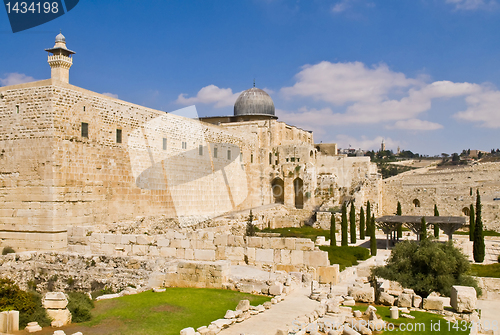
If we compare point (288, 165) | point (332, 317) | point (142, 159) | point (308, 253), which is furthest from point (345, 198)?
point (332, 317)

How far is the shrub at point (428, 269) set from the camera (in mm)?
11078

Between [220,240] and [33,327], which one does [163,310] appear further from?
[220,240]

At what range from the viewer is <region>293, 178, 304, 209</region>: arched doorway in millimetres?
33219

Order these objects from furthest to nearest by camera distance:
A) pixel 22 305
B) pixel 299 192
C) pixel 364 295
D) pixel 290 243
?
pixel 299 192, pixel 290 243, pixel 364 295, pixel 22 305

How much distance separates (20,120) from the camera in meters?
14.4

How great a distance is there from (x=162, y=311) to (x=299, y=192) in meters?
26.3

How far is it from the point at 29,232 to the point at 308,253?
904 cm

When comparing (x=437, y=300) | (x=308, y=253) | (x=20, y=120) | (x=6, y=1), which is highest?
(x=6, y=1)

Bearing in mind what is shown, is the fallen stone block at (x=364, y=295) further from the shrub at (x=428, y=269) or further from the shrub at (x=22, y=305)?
the shrub at (x=22, y=305)

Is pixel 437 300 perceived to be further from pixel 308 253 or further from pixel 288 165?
pixel 288 165

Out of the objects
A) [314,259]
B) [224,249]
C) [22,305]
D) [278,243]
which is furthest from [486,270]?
[22,305]

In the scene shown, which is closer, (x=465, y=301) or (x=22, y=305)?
(x=22, y=305)

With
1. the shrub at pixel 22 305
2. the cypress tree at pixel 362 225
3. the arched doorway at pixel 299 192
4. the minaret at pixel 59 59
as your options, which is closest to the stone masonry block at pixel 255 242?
the shrub at pixel 22 305

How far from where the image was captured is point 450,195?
106 feet
